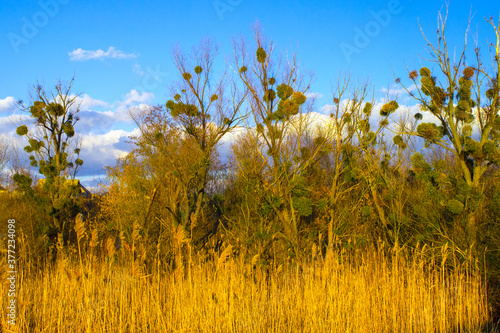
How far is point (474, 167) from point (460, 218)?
5.06 feet

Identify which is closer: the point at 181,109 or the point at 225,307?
the point at 225,307

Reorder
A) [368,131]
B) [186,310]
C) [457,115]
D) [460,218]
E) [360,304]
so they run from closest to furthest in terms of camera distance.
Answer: [186,310]
[360,304]
[460,218]
[457,115]
[368,131]

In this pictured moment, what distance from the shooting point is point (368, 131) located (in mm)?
12773

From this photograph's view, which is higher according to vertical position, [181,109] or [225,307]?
[181,109]

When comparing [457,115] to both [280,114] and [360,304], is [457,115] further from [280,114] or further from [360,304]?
[360,304]

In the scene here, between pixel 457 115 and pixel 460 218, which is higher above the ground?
pixel 457 115

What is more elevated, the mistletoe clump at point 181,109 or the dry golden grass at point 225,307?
the mistletoe clump at point 181,109

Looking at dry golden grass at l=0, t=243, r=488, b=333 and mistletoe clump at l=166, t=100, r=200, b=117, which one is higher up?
mistletoe clump at l=166, t=100, r=200, b=117

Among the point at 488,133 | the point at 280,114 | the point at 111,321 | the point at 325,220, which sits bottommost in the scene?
the point at 111,321

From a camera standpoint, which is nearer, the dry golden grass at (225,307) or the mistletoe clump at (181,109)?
the dry golden grass at (225,307)

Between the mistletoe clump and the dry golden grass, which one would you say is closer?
the dry golden grass

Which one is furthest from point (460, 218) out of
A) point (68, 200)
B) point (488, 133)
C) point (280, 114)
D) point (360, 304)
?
point (68, 200)

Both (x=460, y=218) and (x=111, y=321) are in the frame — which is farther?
(x=460, y=218)

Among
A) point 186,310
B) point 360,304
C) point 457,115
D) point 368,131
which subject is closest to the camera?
point 186,310
